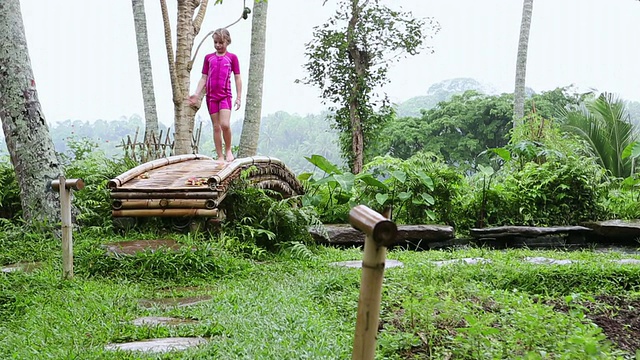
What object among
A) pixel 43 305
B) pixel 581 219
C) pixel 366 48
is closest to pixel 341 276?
pixel 43 305

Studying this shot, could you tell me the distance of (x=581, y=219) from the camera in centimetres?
963

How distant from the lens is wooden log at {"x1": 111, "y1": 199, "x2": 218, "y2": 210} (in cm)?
684

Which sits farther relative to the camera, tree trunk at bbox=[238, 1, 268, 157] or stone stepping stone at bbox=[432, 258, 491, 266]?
tree trunk at bbox=[238, 1, 268, 157]

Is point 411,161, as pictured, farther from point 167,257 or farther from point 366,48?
point 366,48

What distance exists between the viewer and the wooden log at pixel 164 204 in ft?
22.4

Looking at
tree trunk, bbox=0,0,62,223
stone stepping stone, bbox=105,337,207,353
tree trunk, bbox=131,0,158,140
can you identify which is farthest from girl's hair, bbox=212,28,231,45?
stone stepping stone, bbox=105,337,207,353

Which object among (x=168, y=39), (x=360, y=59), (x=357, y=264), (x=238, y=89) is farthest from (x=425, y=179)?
(x=360, y=59)

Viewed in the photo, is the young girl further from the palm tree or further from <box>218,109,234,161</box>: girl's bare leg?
the palm tree

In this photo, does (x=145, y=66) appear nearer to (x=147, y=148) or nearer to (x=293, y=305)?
(x=147, y=148)

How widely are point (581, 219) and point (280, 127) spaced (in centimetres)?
1900

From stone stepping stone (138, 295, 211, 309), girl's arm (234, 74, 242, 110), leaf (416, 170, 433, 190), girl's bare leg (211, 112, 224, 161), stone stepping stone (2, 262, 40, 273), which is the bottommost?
stone stepping stone (2, 262, 40, 273)

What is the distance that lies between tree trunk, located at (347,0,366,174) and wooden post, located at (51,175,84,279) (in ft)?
36.8

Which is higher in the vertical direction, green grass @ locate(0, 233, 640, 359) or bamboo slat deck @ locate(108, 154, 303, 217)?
bamboo slat deck @ locate(108, 154, 303, 217)

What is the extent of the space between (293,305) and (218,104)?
505cm
